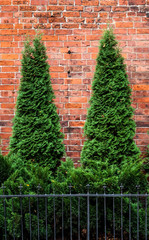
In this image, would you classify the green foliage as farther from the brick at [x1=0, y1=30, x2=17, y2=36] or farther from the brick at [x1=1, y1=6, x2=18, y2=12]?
the brick at [x1=1, y1=6, x2=18, y2=12]

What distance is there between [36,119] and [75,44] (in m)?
1.74

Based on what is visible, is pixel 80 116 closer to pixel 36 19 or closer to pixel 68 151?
pixel 68 151

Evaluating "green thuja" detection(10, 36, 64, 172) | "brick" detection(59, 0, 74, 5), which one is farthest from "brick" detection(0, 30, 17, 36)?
"brick" detection(59, 0, 74, 5)

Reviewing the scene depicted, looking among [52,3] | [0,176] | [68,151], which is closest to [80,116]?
[68,151]

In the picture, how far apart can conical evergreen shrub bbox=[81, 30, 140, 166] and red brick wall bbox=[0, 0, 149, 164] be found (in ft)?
2.28

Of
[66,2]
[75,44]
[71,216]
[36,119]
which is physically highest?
[66,2]

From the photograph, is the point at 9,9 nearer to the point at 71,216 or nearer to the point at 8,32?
the point at 8,32

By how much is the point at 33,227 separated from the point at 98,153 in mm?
1455

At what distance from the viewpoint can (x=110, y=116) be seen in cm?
381

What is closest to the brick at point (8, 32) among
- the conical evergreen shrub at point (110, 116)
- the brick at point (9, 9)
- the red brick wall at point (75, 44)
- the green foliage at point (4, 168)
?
the red brick wall at point (75, 44)

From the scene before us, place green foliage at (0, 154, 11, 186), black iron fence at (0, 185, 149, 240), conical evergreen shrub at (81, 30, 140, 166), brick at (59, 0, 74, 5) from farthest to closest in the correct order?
brick at (59, 0, 74, 5) < conical evergreen shrub at (81, 30, 140, 166) < green foliage at (0, 154, 11, 186) < black iron fence at (0, 185, 149, 240)

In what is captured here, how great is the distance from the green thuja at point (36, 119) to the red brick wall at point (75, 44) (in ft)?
2.13

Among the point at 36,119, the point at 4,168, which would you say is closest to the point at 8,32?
the point at 36,119

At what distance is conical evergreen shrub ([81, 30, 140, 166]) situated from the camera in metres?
3.78
